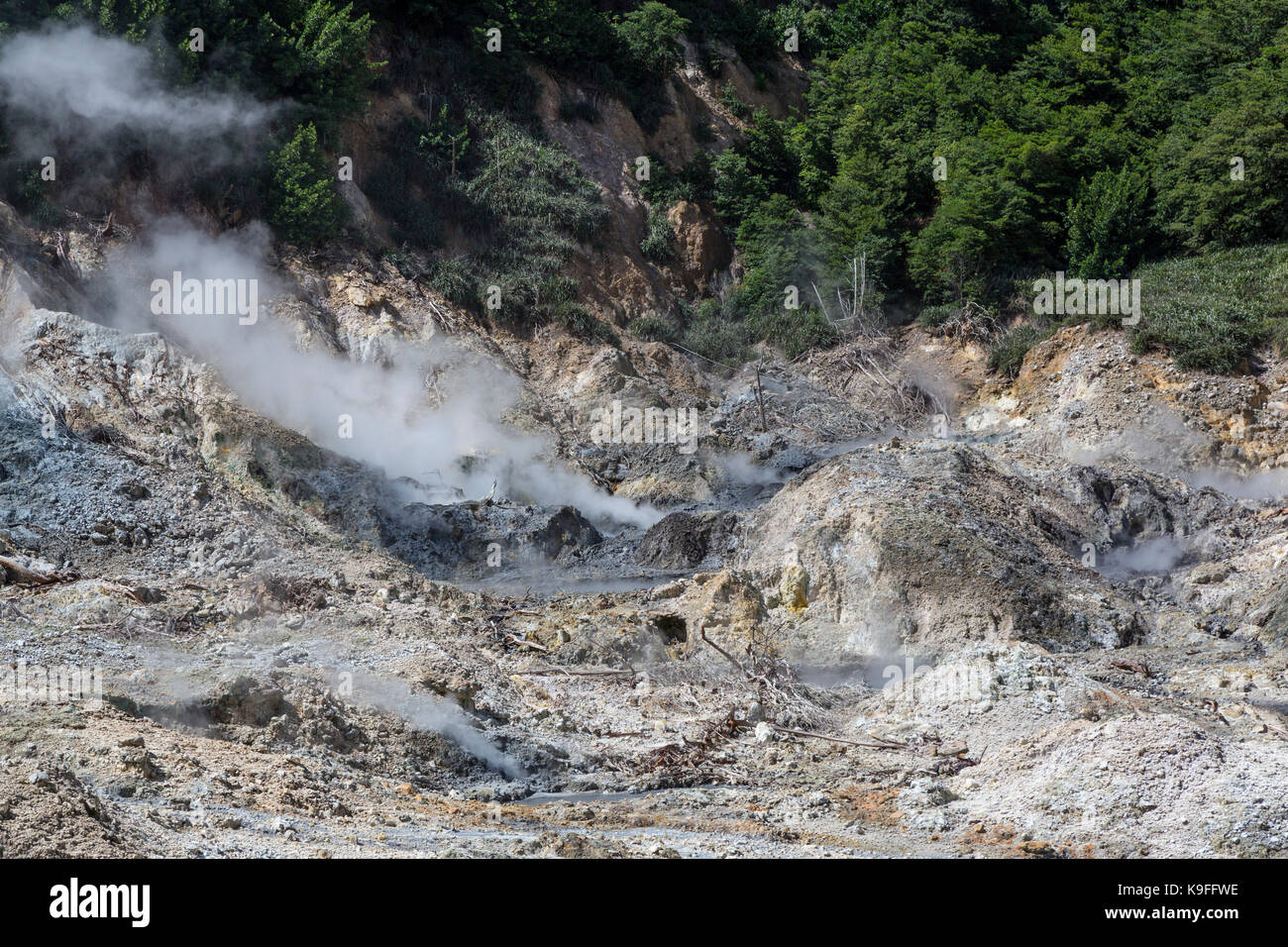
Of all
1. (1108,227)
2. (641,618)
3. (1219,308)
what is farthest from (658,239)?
(641,618)

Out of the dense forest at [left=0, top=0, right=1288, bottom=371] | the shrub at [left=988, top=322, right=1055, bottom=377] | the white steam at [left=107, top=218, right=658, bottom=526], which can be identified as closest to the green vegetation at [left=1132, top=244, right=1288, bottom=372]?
the dense forest at [left=0, top=0, right=1288, bottom=371]

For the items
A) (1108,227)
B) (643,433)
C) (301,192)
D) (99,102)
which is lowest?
(643,433)

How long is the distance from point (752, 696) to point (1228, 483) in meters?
13.9

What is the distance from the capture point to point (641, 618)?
13.6m

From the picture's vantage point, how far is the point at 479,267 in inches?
1094

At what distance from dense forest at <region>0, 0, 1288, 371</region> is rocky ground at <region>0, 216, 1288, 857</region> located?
2397 mm

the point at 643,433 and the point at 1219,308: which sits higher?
the point at 1219,308

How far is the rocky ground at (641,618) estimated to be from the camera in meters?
8.08

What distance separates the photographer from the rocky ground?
808 cm

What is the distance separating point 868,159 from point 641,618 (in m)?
19.4

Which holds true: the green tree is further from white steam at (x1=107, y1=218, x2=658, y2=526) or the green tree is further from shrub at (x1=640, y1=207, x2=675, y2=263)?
white steam at (x1=107, y1=218, x2=658, y2=526)

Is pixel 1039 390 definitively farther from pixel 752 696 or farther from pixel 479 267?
pixel 752 696

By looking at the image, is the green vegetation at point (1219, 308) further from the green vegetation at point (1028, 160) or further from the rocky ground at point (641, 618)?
the rocky ground at point (641, 618)

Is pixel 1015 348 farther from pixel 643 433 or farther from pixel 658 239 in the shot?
pixel 658 239
